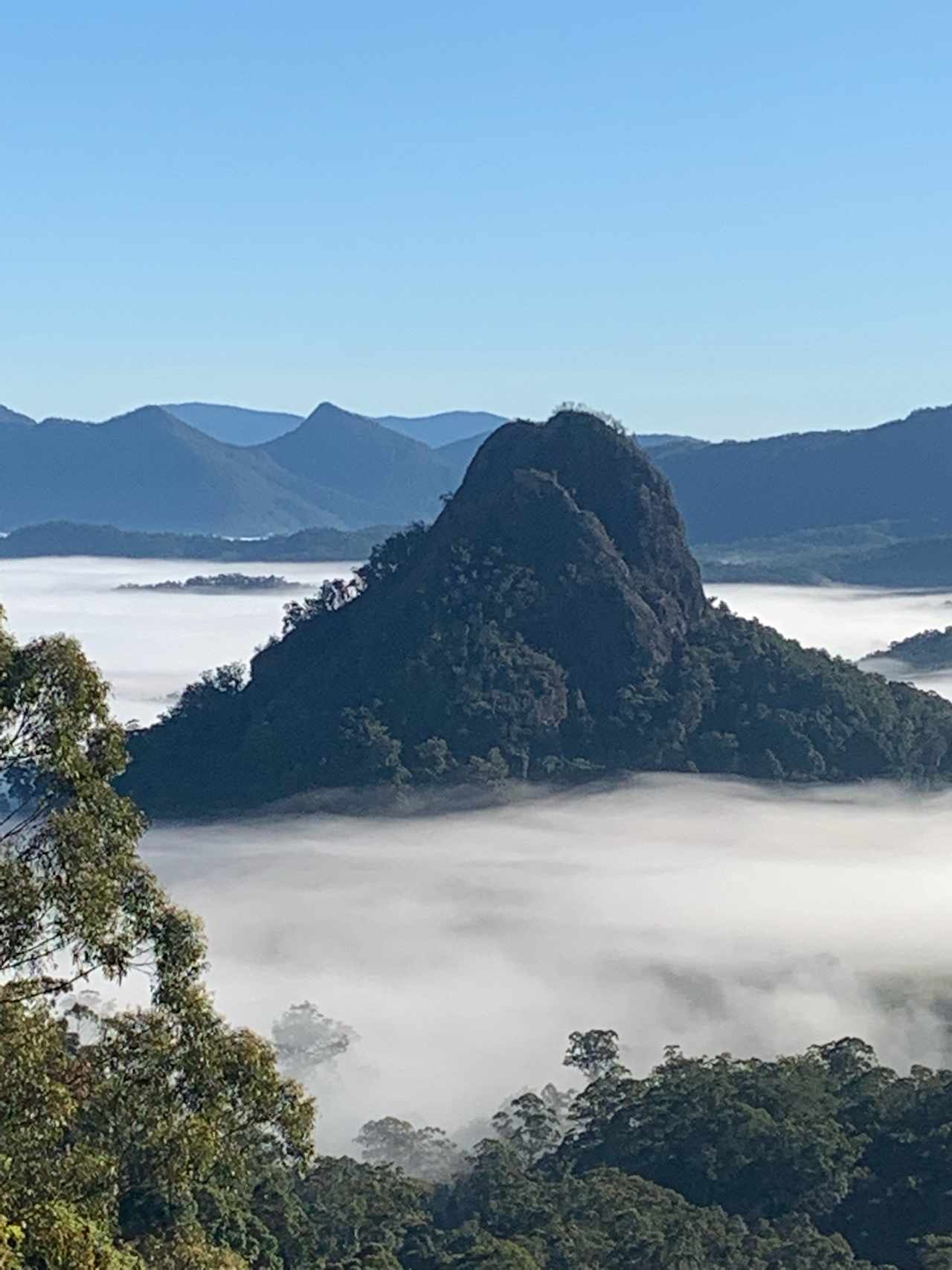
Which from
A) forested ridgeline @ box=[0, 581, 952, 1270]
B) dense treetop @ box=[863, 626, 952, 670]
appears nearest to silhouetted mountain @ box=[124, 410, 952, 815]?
forested ridgeline @ box=[0, 581, 952, 1270]

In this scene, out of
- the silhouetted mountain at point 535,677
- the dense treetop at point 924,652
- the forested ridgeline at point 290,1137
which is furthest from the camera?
the dense treetop at point 924,652

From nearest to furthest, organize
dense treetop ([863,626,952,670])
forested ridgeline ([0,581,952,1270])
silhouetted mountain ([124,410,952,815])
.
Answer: forested ridgeline ([0,581,952,1270]), silhouetted mountain ([124,410,952,815]), dense treetop ([863,626,952,670])

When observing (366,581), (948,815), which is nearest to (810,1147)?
(948,815)

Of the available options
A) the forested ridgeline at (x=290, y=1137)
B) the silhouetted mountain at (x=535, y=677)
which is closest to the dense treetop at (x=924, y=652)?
the silhouetted mountain at (x=535, y=677)

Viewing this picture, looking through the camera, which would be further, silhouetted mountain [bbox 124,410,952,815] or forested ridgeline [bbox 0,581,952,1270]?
silhouetted mountain [bbox 124,410,952,815]

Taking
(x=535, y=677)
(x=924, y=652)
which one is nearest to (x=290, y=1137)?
(x=535, y=677)

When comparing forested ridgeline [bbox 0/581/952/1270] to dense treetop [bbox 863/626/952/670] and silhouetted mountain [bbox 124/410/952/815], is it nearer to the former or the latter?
silhouetted mountain [bbox 124/410/952/815]

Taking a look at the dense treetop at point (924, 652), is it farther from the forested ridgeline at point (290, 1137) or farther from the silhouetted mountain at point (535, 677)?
the forested ridgeline at point (290, 1137)

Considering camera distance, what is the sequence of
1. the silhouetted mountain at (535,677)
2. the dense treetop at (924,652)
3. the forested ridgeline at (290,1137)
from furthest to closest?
the dense treetop at (924,652), the silhouetted mountain at (535,677), the forested ridgeline at (290,1137)

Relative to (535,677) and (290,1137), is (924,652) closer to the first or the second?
(535,677)
